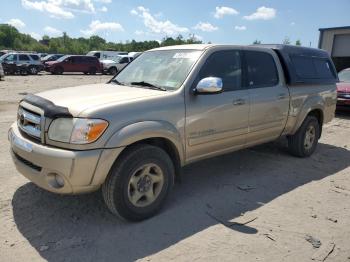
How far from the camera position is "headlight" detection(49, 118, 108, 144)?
11.1ft

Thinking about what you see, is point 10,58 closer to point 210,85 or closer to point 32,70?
point 32,70

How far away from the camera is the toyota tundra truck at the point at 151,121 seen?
3.46 metres

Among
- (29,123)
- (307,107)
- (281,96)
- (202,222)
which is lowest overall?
(202,222)

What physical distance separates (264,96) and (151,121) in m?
2.12

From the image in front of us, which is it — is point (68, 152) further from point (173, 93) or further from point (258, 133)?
point (258, 133)

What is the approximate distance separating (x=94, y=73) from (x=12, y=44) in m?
87.0

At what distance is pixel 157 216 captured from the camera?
13.3ft

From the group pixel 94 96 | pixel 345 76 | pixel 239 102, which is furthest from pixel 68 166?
pixel 345 76

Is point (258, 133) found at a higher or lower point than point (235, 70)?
lower

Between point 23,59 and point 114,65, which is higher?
point 23,59

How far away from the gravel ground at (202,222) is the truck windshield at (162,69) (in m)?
1.43

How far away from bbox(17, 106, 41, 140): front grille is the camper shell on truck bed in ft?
12.6

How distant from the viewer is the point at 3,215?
12.9 feet

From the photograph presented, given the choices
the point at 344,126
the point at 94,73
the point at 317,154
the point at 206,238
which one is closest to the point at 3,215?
the point at 206,238
